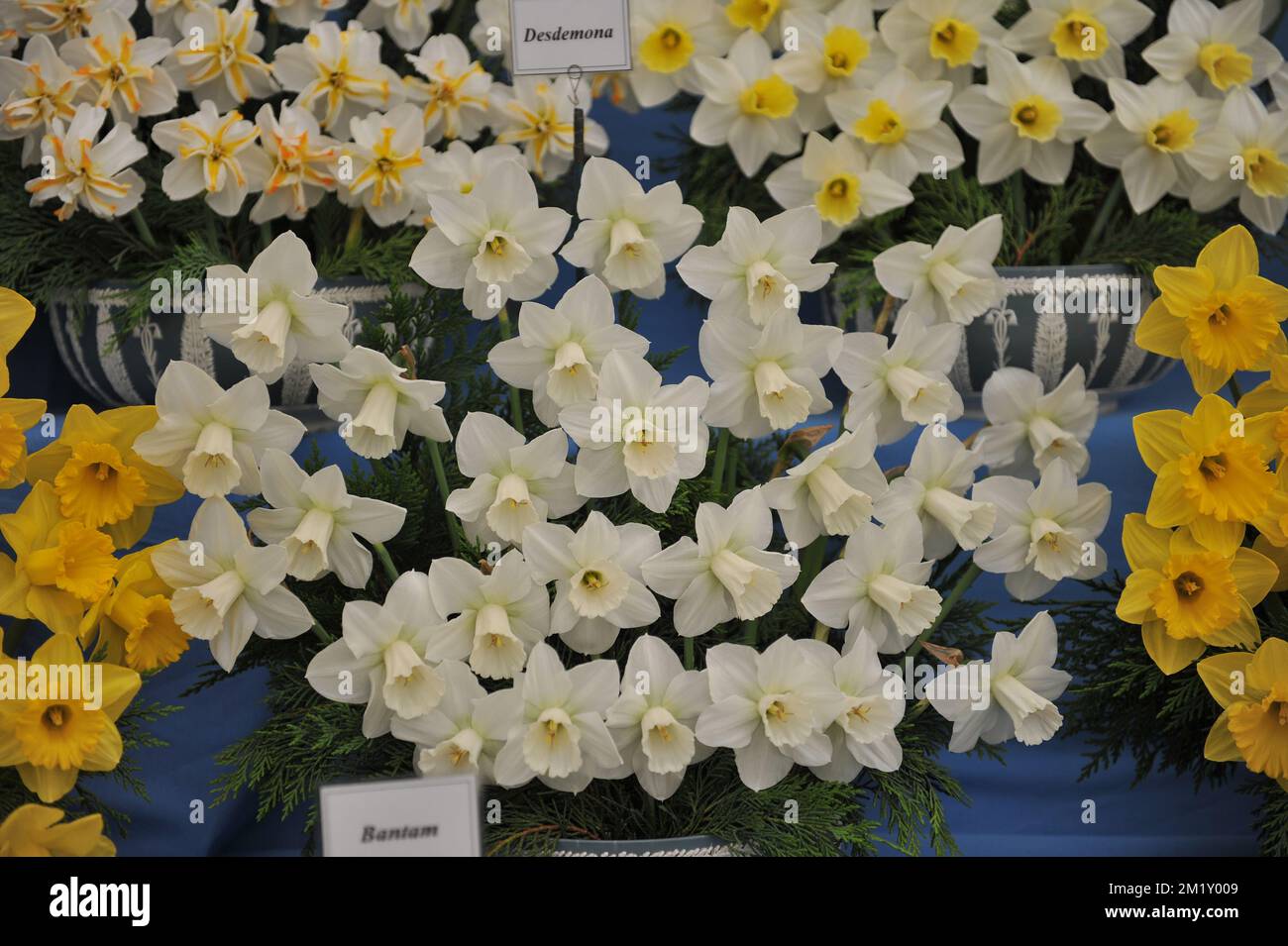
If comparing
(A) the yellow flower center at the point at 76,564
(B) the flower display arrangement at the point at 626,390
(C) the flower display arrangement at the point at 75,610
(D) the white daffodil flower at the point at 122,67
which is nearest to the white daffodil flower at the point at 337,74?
(B) the flower display arrangement at the point at 626,390

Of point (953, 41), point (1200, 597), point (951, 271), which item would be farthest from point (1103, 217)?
point (1200, 597)

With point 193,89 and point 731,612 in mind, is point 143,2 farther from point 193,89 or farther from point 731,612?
point 731,612

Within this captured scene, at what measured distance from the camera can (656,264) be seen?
903 millimetres

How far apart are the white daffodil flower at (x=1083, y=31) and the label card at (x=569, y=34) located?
0.43m

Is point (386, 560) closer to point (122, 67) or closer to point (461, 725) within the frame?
point (461, 725)

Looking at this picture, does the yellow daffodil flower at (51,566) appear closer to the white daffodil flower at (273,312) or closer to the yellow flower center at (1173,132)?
the white daffodil flower at (273,312)

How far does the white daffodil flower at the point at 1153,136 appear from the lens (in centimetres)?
116

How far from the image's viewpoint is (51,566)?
88cm

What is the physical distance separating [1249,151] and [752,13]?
49cm

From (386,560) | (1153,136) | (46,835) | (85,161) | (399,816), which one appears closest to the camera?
(399,816)

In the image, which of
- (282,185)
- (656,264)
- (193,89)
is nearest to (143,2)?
(193,89)

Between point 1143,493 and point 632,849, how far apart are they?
70 cm

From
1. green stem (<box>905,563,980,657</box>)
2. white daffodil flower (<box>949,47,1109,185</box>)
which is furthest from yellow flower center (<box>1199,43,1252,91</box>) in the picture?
green stem (<box>905,563,980,657</box>)
